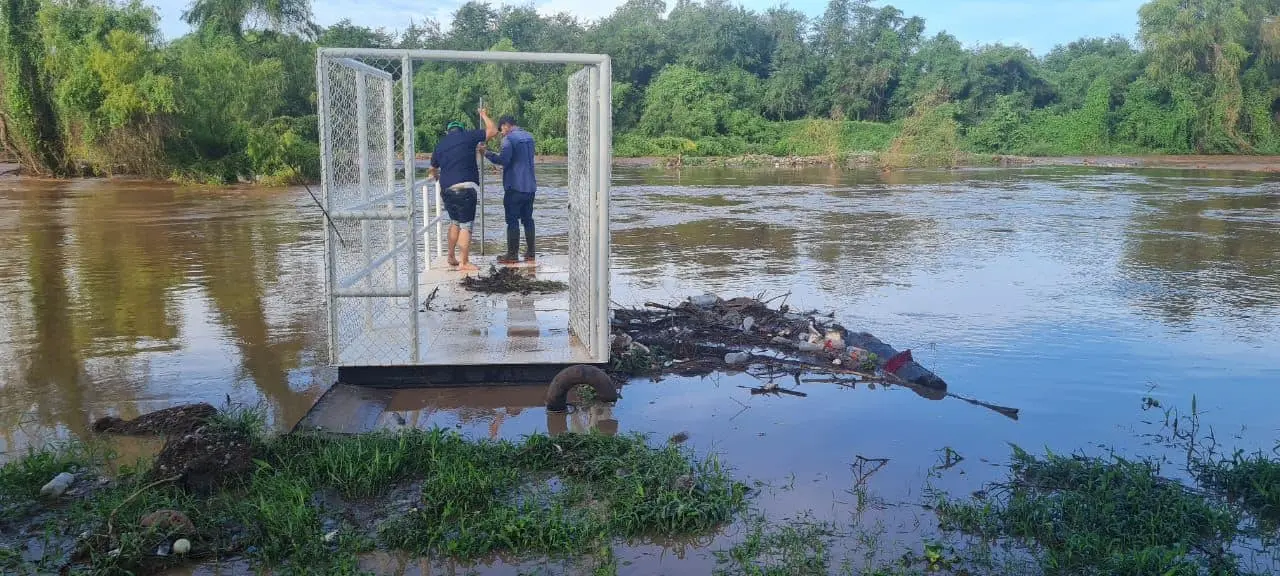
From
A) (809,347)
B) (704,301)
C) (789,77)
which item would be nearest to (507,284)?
(704,301)

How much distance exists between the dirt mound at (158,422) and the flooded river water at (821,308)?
0.21 meters

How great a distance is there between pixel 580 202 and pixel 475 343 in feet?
4.48

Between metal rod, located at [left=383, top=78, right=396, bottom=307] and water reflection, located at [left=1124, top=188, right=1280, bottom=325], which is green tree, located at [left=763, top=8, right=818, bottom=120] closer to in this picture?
water reflection, located at [left=1124, top=188, right=1280, bottom=325]

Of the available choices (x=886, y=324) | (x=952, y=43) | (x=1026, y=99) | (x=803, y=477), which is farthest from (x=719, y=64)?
(x=803, y=477)

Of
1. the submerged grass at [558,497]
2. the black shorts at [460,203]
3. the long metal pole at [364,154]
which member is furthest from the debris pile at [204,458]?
the black shorts at [460,203]

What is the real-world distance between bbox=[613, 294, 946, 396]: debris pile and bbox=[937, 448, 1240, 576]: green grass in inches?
76.9

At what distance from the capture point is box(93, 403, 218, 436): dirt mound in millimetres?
5902

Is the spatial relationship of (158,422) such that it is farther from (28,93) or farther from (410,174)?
(28,93)

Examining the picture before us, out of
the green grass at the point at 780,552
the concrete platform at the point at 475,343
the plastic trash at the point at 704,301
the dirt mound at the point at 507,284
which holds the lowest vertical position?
the green grass at the point at 780,552

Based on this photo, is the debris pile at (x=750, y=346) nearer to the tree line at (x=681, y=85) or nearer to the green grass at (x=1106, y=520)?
the green grass at (x=1106, y=520)

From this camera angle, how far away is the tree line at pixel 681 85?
101 feet

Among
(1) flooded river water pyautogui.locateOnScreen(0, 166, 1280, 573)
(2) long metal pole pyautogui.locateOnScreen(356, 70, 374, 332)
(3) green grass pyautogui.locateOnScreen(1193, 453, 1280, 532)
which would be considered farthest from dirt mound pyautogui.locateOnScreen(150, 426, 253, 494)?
(3) green grass pyautogui.locateOnScreen(1193, 453, 1280, 532)

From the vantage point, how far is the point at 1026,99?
187 feet

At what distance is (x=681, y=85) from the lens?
5741cm
